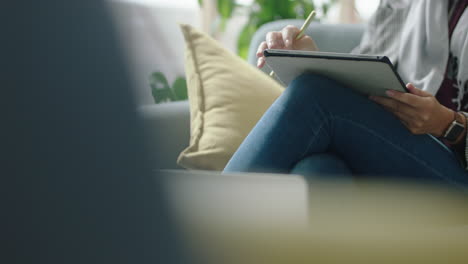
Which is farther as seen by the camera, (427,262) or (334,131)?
(334,131)

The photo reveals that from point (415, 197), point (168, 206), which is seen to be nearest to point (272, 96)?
point (415, 197)

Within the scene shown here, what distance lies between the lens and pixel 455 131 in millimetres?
1045

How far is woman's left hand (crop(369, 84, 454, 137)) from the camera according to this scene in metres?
0.98

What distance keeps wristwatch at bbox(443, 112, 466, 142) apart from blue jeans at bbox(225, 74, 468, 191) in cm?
2

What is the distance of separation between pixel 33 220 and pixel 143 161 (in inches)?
2.5

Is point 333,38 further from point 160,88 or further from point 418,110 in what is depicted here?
point 418,110

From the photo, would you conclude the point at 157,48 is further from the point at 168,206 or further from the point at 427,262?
the point at 168,206

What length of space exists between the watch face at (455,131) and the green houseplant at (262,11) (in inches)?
59.2

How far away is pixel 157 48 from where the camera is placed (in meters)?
2.68

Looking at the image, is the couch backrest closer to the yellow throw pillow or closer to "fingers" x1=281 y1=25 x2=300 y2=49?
the yellow throw pillow

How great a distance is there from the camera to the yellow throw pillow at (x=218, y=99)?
131cm

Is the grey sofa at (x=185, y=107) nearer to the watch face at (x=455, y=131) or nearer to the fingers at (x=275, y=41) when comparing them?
the fingers at (x=275, y=41)

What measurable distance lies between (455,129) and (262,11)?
1.54 metres

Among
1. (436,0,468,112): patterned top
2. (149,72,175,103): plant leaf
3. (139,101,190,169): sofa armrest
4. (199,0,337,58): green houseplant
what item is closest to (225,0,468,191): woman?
(436,0,468,112): patterned top
